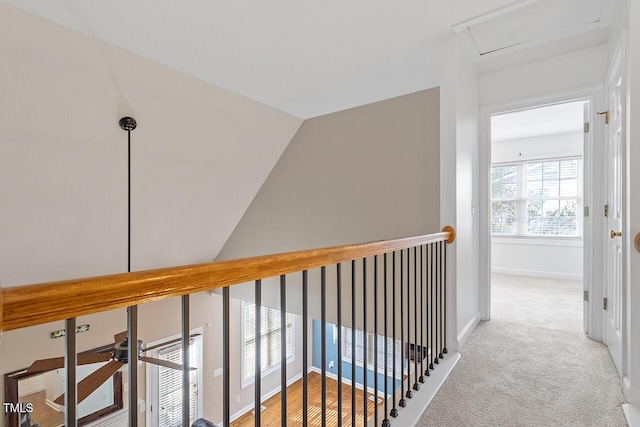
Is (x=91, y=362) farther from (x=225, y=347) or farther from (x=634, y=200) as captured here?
(x=634, y=200)

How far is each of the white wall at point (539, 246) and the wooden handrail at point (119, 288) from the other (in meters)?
Result: 6.16

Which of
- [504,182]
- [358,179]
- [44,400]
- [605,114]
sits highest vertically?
[605,114]

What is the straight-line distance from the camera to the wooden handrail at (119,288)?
1.70 ft

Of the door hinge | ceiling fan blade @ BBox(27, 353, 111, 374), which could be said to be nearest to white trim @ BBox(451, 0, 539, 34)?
the door hinge

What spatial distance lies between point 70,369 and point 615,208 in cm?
302

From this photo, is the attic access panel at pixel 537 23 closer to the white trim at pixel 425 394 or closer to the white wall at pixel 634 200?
the white wall at pixel 634 200

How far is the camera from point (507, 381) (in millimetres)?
2012

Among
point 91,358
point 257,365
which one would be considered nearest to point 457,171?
point 257,365

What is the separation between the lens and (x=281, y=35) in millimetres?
2336

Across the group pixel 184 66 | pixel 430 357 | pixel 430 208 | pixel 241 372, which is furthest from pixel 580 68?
pixel 241 372

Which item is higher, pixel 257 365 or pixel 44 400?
pixel 257 365

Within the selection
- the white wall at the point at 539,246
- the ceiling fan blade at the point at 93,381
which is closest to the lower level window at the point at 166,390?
the ceiling fan blade at the point at 93,381

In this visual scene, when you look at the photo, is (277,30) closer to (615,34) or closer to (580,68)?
(615,34)

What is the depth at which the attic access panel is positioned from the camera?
6.97ft
